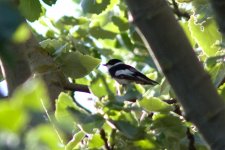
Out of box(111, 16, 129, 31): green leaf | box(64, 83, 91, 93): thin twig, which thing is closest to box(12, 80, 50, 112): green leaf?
box(64, 83, 91, 93): thin twig

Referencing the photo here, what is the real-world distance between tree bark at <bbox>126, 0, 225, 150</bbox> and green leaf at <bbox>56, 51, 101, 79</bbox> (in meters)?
1.02

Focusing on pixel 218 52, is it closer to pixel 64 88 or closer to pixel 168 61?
pixel 64 88

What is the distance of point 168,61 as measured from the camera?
98cm

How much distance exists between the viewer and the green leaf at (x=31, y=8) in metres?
1.76

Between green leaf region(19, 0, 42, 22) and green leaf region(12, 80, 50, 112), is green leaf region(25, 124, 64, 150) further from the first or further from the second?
green leaf region(19, 0, 42, 22)

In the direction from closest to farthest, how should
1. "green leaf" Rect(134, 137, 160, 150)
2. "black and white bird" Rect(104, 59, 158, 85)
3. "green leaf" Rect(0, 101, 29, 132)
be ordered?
"green leaf" Rect(0, 101, 29, 132), "green leaf" Rect(134, 137, 160, 150), "black and white bird" Rect(104, 59, 158, 85)

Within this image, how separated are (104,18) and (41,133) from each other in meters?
2.79

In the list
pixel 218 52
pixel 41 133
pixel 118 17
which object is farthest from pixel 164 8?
pixel 118 17

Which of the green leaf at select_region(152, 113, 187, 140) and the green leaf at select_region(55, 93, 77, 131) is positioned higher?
the green leaf at select_region(55, 93, 77, 131)

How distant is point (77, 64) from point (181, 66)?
1.05m

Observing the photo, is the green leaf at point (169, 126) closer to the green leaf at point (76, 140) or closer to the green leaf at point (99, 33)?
the green leaf at point (76, 140)

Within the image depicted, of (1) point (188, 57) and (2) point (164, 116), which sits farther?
(2) point (164, 116)

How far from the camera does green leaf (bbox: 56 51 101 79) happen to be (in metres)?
2.00

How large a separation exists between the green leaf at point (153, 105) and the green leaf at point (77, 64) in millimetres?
589
